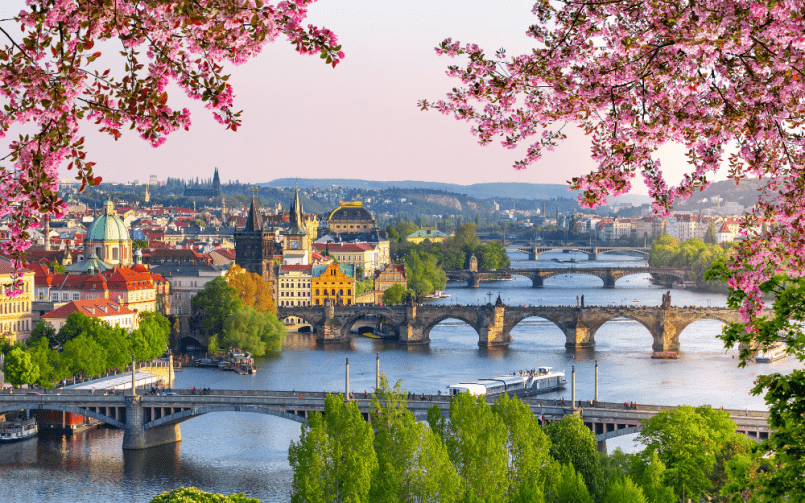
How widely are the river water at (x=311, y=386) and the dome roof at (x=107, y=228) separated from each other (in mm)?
11195

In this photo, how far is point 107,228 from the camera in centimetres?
6341

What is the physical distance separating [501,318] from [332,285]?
15.2m

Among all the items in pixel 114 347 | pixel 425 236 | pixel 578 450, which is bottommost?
pixel 114 347

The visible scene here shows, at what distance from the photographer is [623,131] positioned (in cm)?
512

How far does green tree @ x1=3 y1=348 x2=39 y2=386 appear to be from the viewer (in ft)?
128

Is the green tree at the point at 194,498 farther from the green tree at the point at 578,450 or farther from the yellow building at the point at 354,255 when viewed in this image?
the yellow building at the point at 354,255

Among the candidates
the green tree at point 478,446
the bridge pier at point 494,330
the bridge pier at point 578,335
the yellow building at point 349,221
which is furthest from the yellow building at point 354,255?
the green tree at point 478,446

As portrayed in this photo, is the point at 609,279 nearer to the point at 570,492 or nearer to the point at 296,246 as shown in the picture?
the point at 296,246

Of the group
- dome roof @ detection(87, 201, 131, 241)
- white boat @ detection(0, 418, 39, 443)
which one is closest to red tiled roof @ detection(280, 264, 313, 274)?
dome roof @ detection(87, 201, 131, 241)

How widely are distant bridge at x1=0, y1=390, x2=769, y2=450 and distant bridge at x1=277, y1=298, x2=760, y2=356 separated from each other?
21159 millimetres

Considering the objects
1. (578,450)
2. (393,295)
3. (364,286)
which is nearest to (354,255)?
(364,286)

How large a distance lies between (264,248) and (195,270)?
15.5 ft

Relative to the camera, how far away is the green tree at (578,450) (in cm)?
2300

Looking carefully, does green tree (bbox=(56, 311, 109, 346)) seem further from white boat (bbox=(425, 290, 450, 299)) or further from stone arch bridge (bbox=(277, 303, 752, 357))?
white boat (bbox=(425, 290, 450, 299))
